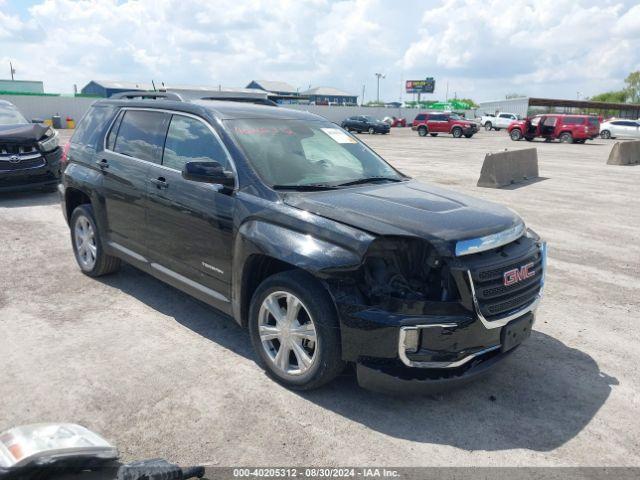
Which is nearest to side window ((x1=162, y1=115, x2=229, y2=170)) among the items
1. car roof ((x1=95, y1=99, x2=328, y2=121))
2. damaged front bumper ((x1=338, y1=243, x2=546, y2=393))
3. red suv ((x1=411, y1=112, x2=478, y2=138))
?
car roof ((x1=95, y1=99, x2=328, y2=121))

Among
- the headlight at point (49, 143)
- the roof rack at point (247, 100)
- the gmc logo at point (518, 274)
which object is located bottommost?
the gmc logo at point (518, 274)

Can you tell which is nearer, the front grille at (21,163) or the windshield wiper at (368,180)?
the windshield wiper at (368,180)

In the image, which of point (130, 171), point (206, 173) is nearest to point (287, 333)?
point (206, 173)

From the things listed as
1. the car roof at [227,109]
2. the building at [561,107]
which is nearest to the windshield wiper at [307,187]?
the car roof at [227,109]

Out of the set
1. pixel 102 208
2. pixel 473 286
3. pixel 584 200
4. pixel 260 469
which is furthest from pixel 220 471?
pixel 584 200

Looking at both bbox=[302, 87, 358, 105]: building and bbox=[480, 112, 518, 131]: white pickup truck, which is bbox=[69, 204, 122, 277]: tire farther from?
Answer: bbox=[302, 87, 358, 105]: building

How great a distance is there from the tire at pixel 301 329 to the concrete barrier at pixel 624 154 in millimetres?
19724

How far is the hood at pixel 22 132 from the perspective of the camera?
9841 mm

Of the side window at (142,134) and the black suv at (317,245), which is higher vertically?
the side window at (142,134)

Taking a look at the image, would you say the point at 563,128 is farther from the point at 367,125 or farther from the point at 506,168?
the point at 506,168

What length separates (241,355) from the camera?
421 centimetres

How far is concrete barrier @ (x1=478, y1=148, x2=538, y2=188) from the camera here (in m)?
13.2

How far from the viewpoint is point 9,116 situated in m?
10.9

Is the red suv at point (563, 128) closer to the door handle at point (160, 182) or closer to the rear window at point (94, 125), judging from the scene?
the rear window at point (94, 125)
